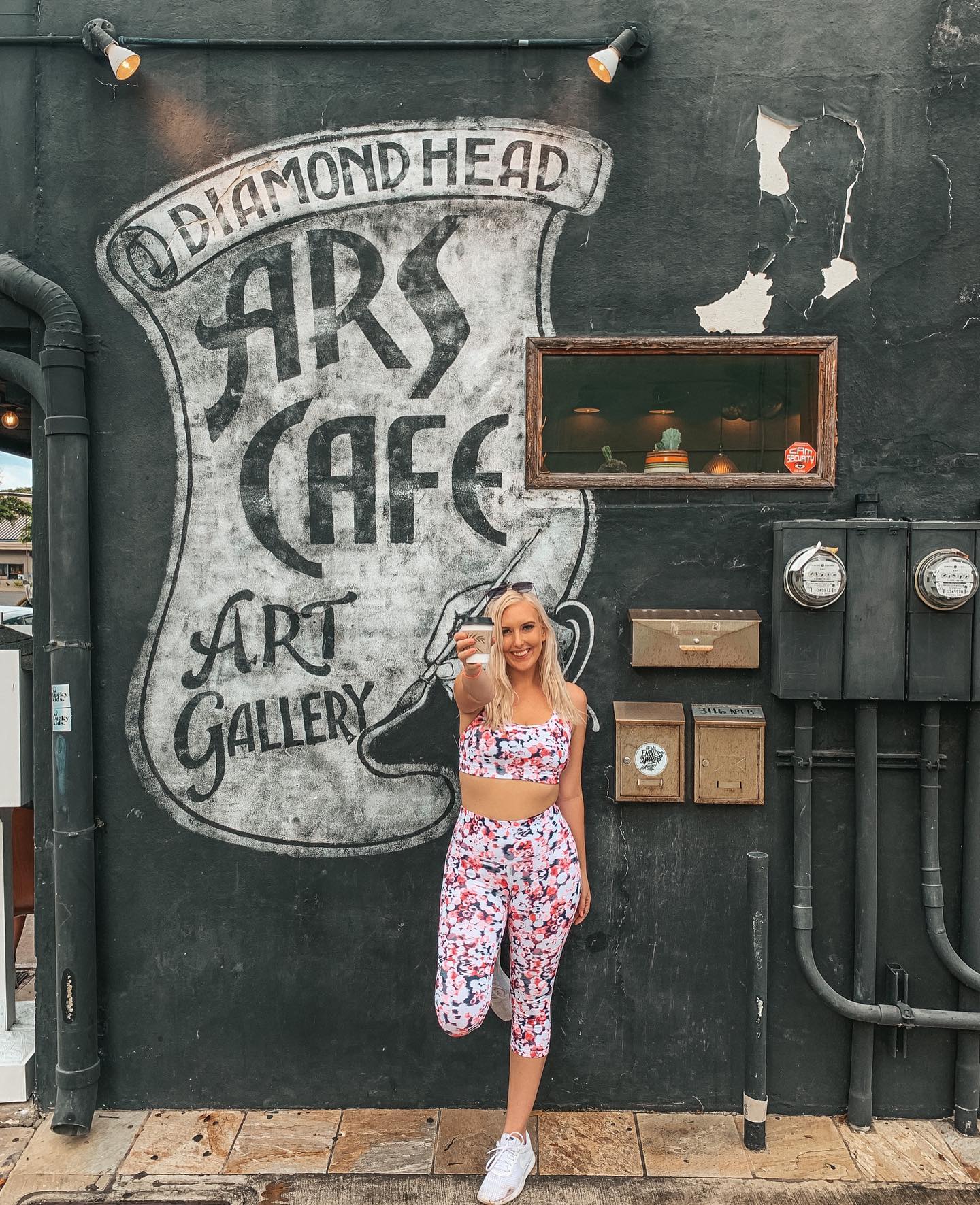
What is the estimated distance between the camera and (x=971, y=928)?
10.8ft

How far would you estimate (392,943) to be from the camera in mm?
3420

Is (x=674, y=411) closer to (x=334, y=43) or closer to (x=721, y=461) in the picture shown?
(x=721, y=461)

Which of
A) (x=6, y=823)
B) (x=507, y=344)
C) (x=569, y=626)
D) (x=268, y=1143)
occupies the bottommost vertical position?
(x=268, y=1143)

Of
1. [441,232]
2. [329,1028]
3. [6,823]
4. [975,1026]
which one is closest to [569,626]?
[441,232]

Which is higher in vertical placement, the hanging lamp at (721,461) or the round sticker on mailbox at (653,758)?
the hanging lamp at (721,461)

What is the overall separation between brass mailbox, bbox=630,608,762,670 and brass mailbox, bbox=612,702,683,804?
0.72 ft

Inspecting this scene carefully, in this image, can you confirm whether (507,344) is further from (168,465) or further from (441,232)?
(168,465)

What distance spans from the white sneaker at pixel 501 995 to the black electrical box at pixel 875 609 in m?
1.80

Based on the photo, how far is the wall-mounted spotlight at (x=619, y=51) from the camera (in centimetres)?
310

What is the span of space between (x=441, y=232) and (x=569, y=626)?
178cm

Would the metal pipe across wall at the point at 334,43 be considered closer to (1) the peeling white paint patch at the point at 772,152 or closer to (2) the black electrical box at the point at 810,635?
(1) the peeling white paint patch at the point at 772,152

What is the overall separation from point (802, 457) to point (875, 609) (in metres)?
0.71

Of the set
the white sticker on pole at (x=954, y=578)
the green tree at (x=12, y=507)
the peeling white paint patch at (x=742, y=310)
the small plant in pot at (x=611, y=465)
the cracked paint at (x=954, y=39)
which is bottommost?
the white sticker on pole at (x=954, y=578)

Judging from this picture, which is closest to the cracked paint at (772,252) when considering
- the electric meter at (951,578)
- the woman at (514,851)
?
the electric meter at (951,578)
